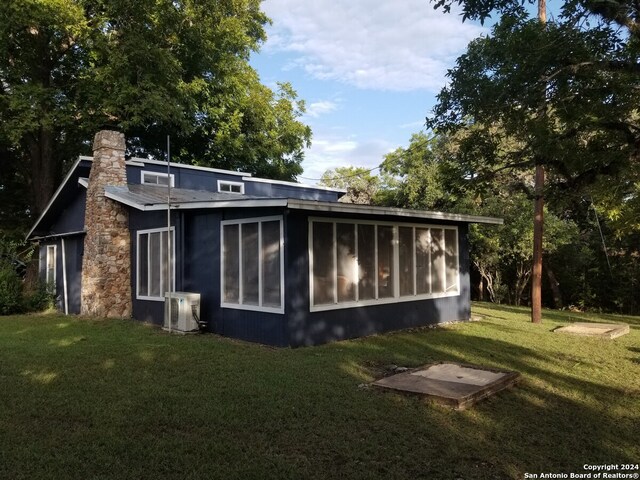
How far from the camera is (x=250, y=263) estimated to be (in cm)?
921

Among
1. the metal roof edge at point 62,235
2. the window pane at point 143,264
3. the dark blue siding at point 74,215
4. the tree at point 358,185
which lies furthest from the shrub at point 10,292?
the tree at point 358,185

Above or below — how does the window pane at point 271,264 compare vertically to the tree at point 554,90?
below

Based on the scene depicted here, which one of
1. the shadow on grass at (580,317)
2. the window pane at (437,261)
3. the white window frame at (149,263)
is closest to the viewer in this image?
the white window frame at (149,263)

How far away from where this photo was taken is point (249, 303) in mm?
9258

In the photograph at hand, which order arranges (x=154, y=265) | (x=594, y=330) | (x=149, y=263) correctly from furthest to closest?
(x=149, y=263) < (x=154, y=265) < (x=594, y=330)

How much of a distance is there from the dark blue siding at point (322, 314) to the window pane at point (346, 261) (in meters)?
0.32

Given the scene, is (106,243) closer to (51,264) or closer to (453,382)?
(51,264)

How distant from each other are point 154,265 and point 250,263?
12.3ft

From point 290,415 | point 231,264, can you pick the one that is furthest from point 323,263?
point 290,415

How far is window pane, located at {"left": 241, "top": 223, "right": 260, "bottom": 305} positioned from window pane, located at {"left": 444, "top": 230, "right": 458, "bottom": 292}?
5162 mm

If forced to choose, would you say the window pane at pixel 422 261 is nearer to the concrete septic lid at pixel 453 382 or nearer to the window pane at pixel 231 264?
the window pane at pixel 231 264

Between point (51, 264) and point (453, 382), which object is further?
point (51, 264)

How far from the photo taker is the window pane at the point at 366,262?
9969mm

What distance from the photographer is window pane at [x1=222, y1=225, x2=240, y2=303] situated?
952 cm
